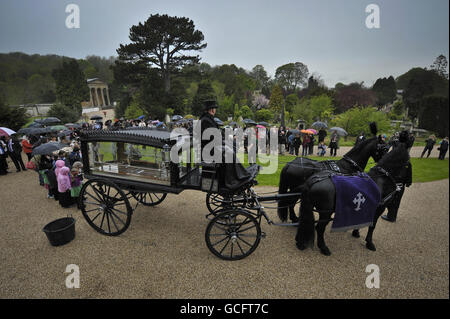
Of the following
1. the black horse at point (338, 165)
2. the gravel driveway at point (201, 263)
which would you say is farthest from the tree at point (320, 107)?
the black horse at point (338, 165)

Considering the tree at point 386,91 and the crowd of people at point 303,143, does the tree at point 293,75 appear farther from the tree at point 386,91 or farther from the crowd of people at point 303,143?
the crowd of people at point 303,143

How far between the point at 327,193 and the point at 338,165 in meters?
1.31

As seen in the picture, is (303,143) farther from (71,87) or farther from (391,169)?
(71,87)

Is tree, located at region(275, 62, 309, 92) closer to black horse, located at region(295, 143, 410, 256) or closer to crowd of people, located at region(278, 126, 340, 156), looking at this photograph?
crowd of people, located at region(278, 126, 340, 156)

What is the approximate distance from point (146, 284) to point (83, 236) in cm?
248

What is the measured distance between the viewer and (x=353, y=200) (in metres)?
4.16

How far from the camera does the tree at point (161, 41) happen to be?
2630 centimetres

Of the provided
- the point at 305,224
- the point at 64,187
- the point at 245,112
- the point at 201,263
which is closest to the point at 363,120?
the point at 245,112

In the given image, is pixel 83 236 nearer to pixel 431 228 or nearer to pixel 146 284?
pixel 146 284

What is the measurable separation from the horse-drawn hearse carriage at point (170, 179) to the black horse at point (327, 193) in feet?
0.51

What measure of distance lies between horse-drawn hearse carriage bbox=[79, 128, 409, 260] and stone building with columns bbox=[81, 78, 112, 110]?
5403 cm

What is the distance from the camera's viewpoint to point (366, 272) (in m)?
4.15

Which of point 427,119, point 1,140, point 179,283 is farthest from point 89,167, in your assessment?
point 427,119

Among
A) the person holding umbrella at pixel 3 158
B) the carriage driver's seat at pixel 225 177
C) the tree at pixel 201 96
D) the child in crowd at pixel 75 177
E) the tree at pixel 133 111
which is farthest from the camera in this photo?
the tree at pixel 201 96
